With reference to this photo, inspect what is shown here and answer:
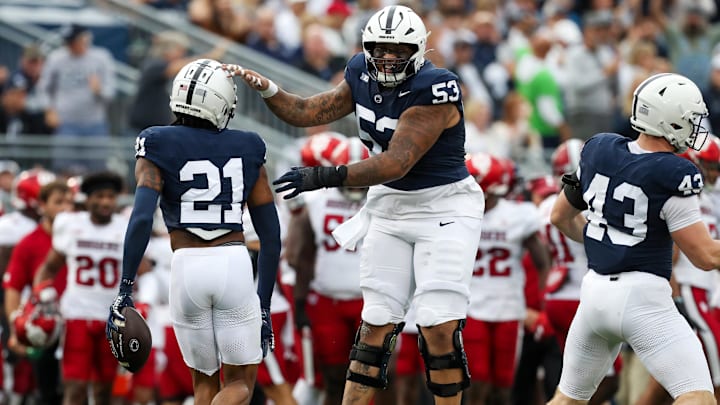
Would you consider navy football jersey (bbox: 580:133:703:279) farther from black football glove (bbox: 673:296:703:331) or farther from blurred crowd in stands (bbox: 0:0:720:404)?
blurred crowd in stands (bbox: 0:0:720:404)

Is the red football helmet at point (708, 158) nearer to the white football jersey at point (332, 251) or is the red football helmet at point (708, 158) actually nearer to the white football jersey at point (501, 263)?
the white football jersey at point (501, 263)

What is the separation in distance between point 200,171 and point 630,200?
7.35ft

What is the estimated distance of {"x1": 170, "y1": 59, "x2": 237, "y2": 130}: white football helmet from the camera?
7.50m

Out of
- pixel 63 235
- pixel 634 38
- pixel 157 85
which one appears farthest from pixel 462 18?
pixel 63 235

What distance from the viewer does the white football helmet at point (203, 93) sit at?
7496 mm

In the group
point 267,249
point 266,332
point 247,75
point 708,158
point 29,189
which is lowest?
point 266,332

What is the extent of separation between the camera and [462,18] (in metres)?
17.5

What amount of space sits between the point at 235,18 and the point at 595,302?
936 centimetres

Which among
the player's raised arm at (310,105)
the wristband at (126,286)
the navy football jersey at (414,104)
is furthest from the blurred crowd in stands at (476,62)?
the wristband at (126,286)

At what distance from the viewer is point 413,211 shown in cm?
761

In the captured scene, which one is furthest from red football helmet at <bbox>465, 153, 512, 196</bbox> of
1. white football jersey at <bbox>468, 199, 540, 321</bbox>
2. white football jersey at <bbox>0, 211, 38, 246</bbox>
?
white football jersey at <bbox>0, 211, 38, 246</bbox>

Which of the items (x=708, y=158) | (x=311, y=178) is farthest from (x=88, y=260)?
(x=708, y=158)

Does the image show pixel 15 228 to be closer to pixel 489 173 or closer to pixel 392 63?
pixel 489 173

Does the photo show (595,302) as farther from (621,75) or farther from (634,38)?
(634,38)
